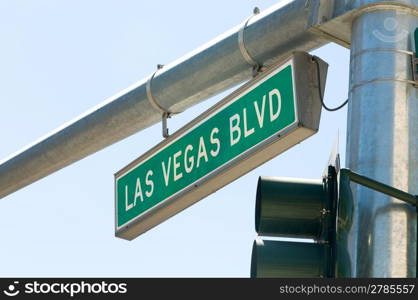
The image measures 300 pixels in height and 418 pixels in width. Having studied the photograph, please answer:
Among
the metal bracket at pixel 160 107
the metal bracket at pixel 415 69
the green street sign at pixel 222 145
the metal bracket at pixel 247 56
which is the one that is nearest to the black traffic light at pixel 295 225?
the green street sign at pixel 222 145

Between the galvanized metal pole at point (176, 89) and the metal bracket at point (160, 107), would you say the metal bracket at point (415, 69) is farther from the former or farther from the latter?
the metal bracket at point (160, 107)

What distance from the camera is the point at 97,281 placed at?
5453mm

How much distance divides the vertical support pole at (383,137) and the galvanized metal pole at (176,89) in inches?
13.8

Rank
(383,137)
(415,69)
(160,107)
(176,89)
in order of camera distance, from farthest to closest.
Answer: (160,107)
(176,89)
(415,69)
(383,137)

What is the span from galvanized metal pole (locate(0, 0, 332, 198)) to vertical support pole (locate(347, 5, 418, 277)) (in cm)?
35

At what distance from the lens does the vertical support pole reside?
5047 mm

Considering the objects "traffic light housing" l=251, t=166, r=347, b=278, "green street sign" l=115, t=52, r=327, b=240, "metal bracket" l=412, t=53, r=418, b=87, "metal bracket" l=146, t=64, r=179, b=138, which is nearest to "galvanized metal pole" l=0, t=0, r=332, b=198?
"metal bracket" l=146, t=64, r=179, b=138

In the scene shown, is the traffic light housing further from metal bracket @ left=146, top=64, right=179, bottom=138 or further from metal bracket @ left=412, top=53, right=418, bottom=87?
metal bracket @ left=146, top=64, right=179, bottom=138

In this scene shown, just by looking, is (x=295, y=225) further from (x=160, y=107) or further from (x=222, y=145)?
(x=160, y=107)

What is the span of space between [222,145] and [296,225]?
0.61m

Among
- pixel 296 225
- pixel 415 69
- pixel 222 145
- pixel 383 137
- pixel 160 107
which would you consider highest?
pixel 160 107

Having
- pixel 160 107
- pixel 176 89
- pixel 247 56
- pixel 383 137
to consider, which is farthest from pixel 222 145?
pixel 383 137

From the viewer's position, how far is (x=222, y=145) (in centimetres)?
594

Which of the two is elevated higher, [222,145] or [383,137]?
[222,145]
